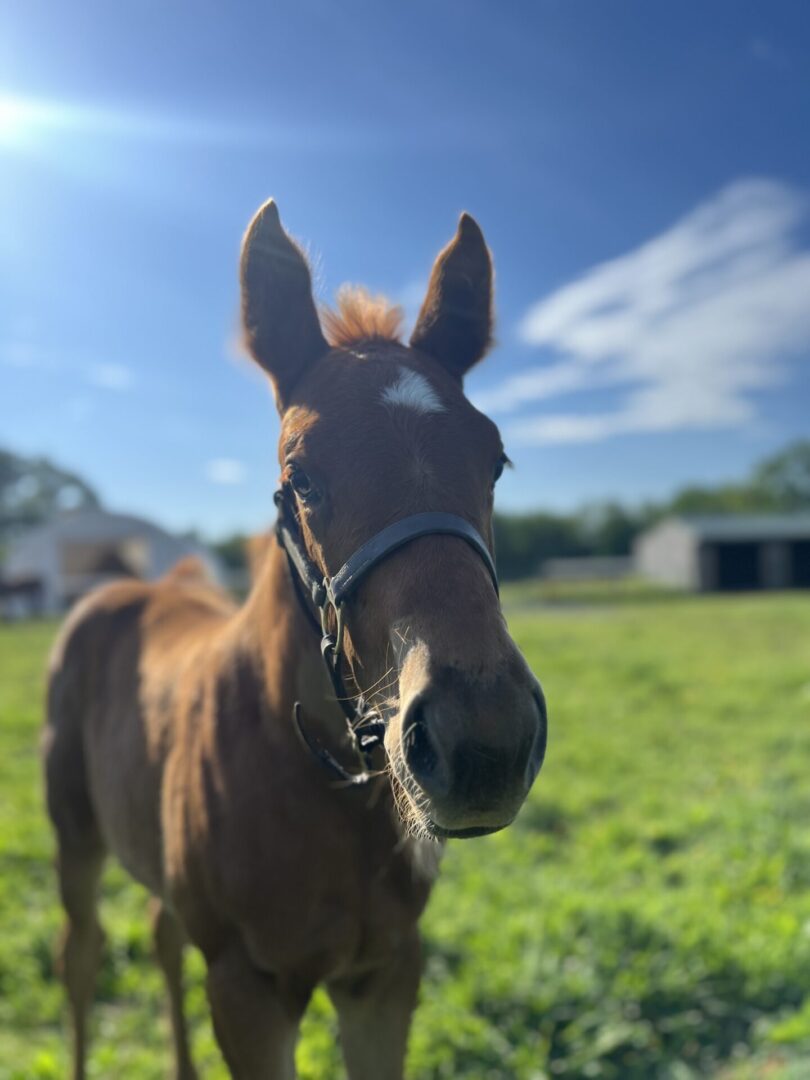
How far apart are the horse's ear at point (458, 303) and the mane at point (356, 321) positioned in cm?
8

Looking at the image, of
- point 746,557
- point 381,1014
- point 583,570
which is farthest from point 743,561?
point 381,1014

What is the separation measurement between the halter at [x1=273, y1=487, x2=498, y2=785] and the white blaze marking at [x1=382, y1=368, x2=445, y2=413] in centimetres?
29

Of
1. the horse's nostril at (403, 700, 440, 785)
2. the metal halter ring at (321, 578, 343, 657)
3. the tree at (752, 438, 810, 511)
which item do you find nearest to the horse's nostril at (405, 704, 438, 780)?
the horse's nostril at (403, 700, 440, 785)

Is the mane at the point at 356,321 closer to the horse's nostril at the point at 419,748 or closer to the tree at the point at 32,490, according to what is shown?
the horse's nostril at the point at 419,748

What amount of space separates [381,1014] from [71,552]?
3290cm

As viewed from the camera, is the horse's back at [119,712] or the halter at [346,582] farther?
the horse's back at [119,712]

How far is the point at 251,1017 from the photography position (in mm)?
1922

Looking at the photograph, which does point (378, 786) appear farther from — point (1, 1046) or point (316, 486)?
point (1, 1046)

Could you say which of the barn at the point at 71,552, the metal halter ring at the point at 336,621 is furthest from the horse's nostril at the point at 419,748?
the barn at the point at 71,552

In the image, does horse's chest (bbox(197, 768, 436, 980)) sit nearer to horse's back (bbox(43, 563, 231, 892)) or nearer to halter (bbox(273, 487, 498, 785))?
halter (bbox(273, 487, 498, 785))

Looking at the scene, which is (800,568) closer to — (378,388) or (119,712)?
(119,712)

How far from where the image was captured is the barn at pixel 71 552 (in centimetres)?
2800

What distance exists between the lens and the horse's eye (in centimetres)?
167

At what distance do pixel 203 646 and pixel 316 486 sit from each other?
117 centimetres
